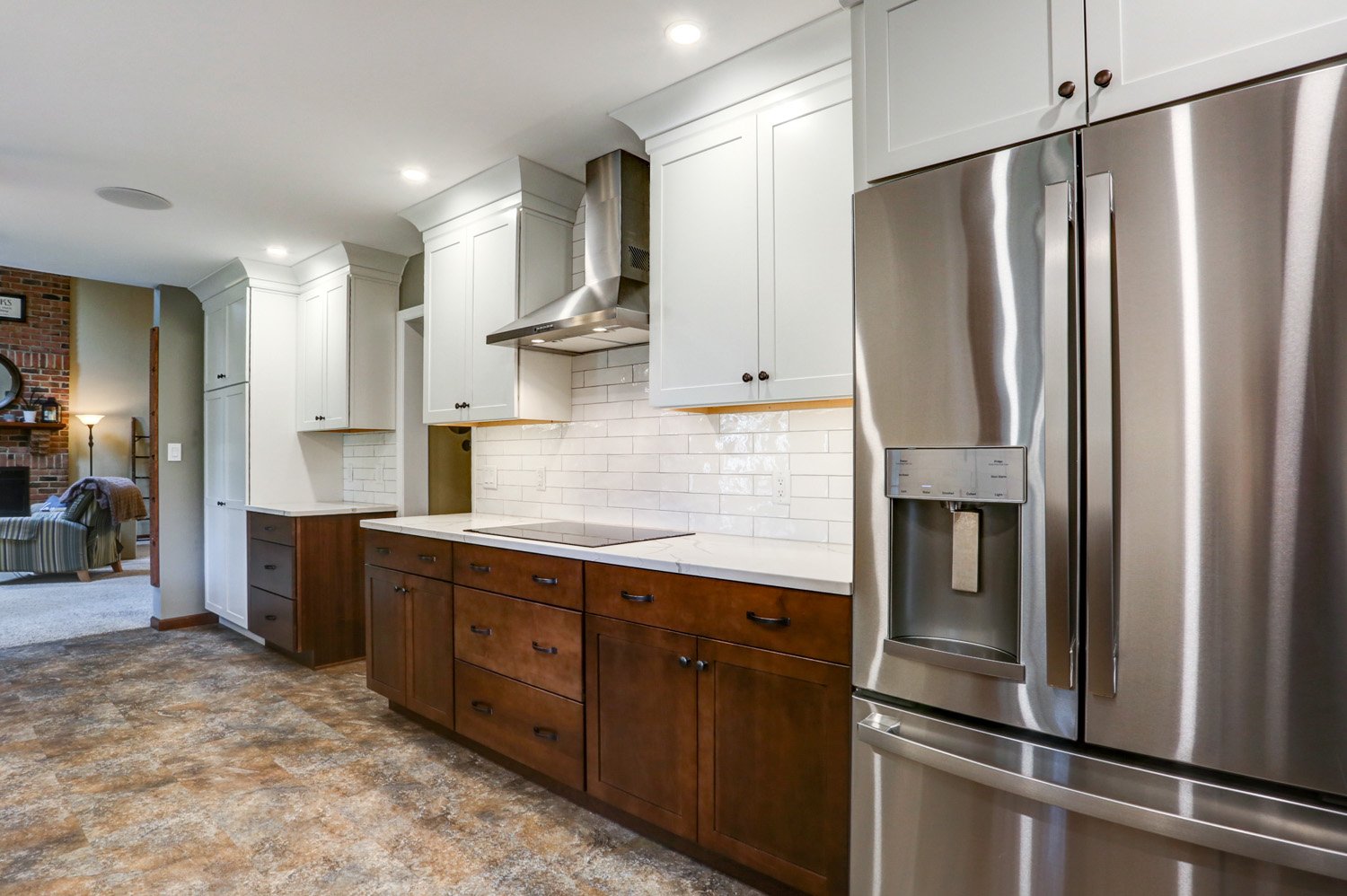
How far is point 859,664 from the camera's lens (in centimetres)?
168

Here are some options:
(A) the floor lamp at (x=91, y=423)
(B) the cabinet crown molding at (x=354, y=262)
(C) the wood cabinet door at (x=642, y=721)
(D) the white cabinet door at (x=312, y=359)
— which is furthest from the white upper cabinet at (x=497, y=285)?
(A) the floor lamp at (x=91, y=423)

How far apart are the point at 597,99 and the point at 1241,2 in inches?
76.6

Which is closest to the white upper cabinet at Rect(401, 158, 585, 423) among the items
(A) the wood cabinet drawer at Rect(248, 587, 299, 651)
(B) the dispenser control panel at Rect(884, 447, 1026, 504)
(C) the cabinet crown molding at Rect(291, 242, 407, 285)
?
(C) the cabinet crown molding at Rect(291, 242, 407, 285)

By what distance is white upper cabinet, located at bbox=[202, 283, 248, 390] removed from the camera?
15.8 feet

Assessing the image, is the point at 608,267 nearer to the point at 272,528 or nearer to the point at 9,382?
the point at 272,528

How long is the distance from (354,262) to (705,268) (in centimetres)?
292

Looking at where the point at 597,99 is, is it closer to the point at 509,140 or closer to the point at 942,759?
the point at 509,140

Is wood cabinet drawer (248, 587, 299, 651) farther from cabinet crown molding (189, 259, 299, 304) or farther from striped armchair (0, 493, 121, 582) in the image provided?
striped armchair (0, 493, 121, 582)

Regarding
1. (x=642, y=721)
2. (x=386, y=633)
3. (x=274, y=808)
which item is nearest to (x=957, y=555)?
(x=642, y=721)

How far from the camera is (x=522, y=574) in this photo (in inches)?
101

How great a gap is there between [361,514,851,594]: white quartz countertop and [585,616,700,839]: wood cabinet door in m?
0.22

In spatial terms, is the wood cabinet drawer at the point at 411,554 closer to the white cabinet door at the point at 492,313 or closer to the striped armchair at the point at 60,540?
the white cabinet door at the point at 492,313

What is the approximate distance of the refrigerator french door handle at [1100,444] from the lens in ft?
4.31

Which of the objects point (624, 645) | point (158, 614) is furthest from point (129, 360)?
point (624, 645)
